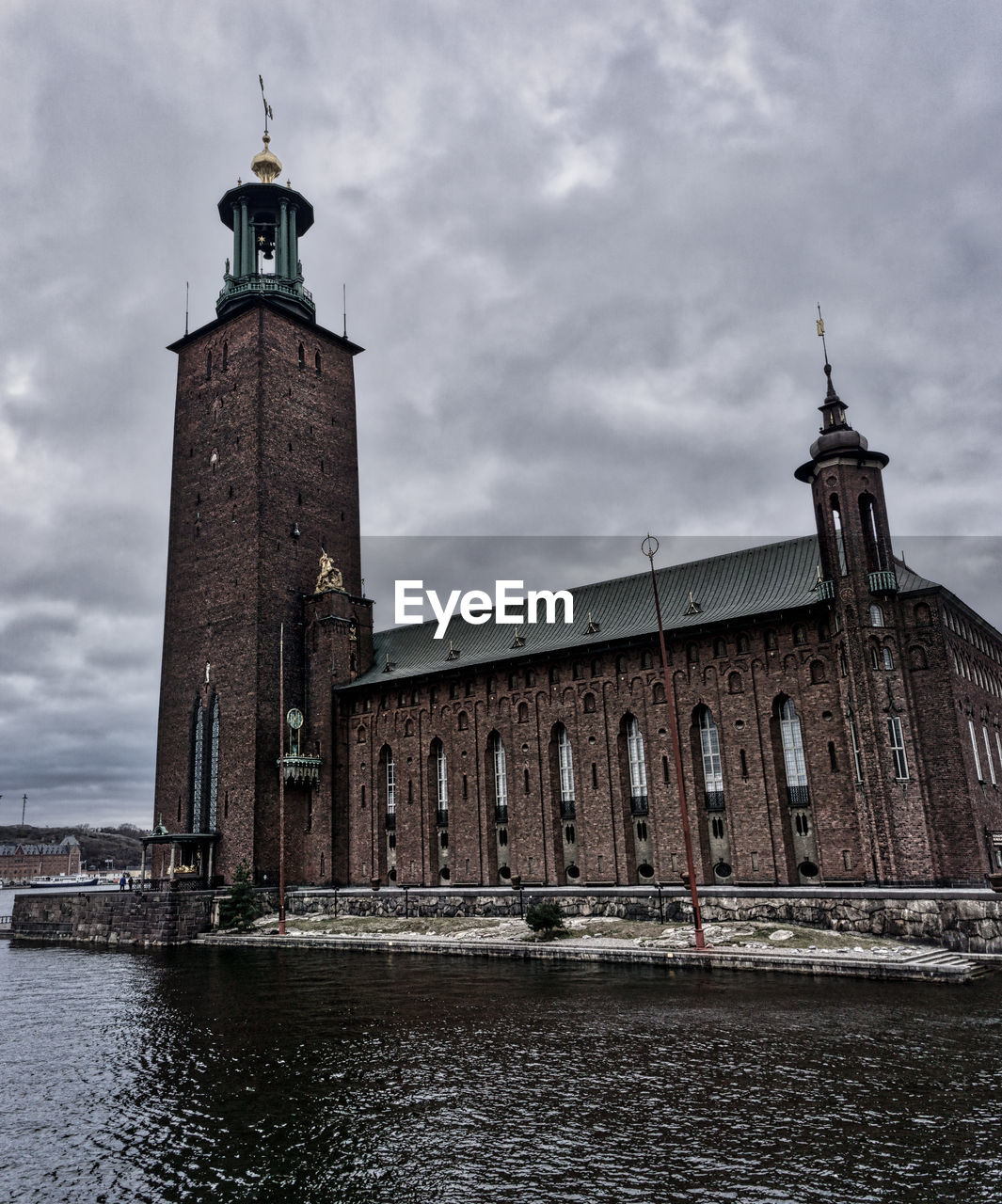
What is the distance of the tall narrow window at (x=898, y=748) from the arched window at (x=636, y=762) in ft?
35.1

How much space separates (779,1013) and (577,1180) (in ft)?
31.2

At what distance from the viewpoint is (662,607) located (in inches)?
1704

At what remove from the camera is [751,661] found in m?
38.1

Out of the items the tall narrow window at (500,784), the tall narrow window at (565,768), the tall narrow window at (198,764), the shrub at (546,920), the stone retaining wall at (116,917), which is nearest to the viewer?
the shrub at (546,920)

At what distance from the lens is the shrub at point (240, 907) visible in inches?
1702

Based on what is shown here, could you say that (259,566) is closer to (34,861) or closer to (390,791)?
(390,791)

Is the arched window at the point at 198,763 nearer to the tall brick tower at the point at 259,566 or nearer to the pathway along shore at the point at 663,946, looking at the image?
the tall brick tower at the point at 259,566

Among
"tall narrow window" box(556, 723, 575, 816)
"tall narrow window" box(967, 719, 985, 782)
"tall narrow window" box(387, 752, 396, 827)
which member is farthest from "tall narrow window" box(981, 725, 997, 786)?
"tall narrow window" box(387, 752, 396, 827)

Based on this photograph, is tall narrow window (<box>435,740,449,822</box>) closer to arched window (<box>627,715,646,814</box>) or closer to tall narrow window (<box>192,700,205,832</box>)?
arched window (<box>627,715,646,814</box>)

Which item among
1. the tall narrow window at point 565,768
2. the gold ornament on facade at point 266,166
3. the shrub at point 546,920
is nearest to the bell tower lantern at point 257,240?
the gold ornament on facade at point 266,166

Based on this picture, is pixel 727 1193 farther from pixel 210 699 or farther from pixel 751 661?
pixel 210 699

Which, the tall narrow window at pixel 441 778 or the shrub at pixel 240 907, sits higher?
the tall narrow window at pixel 441 778

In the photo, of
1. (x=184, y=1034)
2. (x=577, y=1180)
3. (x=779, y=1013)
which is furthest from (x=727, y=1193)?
(x=184, y=1034)

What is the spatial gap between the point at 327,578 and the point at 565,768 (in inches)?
758
